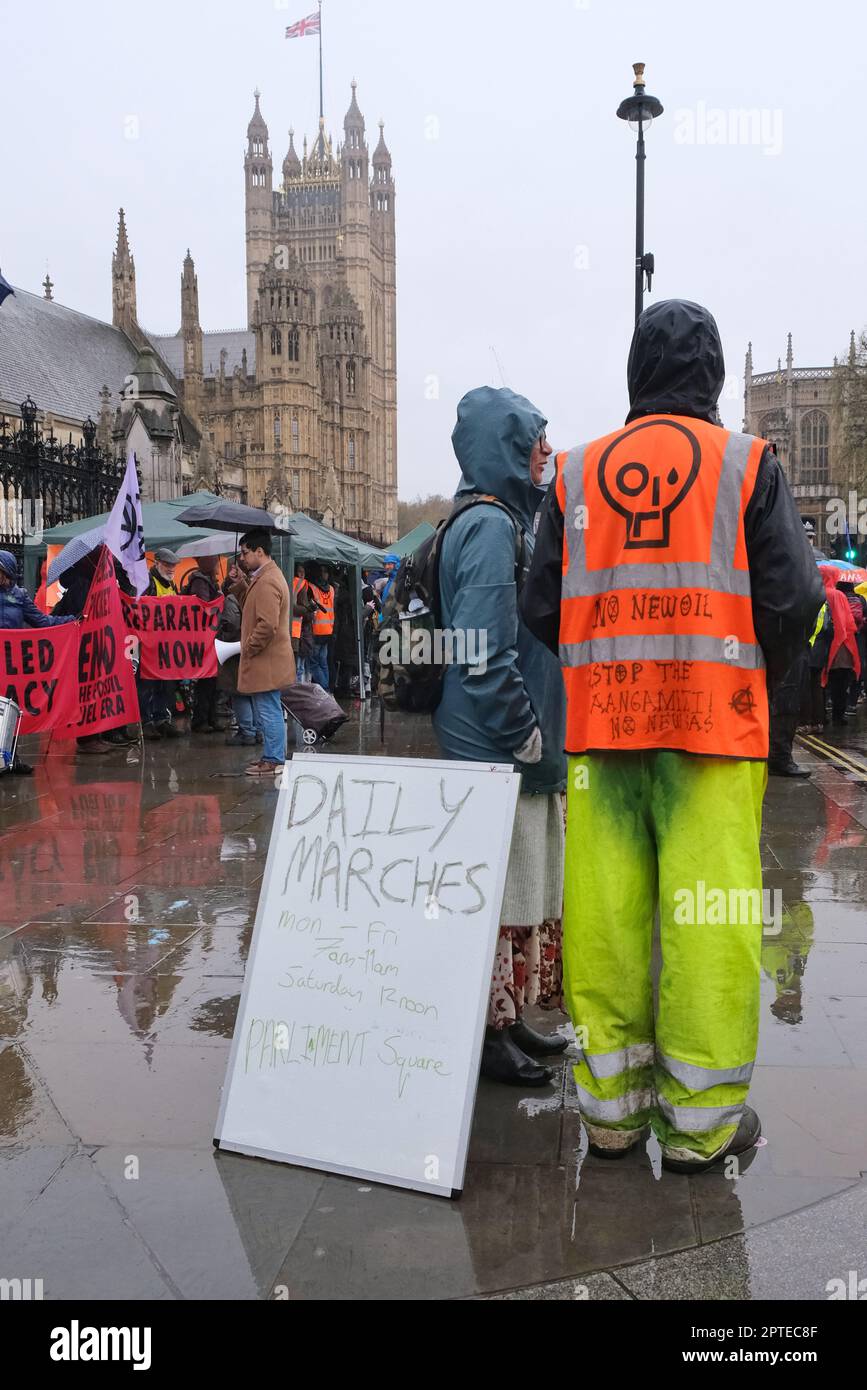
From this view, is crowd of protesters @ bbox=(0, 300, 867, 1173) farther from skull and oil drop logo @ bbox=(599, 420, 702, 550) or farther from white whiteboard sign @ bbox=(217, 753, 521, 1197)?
white whiteboard sign @ bbox=(217, 753, 521, 1197)

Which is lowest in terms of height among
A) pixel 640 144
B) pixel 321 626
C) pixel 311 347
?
pixel 321 626

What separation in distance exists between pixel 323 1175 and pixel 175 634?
9885 mm

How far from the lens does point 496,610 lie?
350 centimetres

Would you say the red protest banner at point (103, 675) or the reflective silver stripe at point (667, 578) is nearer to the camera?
the reflective silver stripe at point (667, 578)

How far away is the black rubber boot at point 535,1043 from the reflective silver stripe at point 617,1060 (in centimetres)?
75

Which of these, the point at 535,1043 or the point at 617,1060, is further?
the point at 535,1043

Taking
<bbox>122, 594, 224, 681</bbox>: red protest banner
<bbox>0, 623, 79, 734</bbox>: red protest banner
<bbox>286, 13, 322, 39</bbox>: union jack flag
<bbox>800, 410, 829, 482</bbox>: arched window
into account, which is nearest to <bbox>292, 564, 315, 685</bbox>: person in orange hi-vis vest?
<bbox>122, 594, 224, 681</bbox>: red protest banner

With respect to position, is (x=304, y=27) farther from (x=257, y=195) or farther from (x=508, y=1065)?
(x=508, y=1065)

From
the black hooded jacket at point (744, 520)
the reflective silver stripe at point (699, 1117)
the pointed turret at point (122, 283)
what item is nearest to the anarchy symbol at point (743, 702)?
the black hooded jacket at point (744, 520)

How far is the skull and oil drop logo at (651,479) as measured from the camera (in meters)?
3.11

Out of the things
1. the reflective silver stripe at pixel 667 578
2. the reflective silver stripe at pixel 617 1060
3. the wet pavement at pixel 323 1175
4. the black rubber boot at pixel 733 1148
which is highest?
the reflective silver stripe at pixel 667 578

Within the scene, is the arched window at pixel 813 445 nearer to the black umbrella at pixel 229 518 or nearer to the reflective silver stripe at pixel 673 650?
the black umbrella at pixel 229 518

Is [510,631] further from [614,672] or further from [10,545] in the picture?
[10,545]

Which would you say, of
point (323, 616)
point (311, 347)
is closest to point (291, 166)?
point (311, 347)
